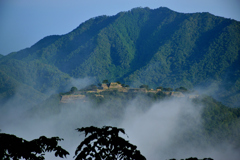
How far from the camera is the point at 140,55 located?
6619 inches

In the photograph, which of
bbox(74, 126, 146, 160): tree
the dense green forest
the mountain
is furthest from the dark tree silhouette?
the mountain

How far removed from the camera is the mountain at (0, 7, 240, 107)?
136 meters

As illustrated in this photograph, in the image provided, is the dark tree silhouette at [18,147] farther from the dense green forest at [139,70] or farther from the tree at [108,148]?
the dense green forest at [139,70]

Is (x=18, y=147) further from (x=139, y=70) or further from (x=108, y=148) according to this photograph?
(x=139, y=70)

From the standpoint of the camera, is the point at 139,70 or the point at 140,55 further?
the point at 140,55

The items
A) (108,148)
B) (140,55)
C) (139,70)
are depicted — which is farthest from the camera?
(140,55)

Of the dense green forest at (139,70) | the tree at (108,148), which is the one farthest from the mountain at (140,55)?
the tree at (108,148)

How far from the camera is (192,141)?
71250mm

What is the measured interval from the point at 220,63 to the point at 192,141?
74261 millimetres

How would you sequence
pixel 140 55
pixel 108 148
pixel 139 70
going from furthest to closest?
1. pixel 140 55
2. pixel 139 70
3. pixel 108 148

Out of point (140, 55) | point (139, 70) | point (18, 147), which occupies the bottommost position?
point (18, 147)

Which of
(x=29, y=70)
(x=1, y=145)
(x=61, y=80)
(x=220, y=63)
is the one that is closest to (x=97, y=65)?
(x=61, y=80)

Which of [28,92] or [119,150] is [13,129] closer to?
[28,92]

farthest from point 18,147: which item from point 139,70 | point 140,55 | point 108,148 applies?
point 140,55
